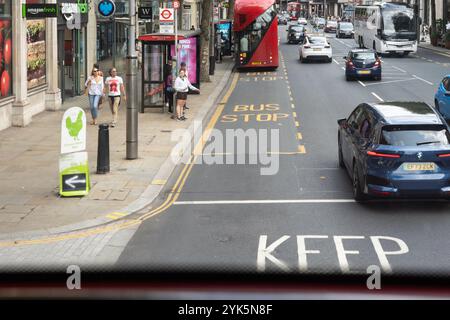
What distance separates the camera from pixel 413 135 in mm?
12203

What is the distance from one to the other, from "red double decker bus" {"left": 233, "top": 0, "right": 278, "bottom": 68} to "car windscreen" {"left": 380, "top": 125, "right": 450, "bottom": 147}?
30.6 m

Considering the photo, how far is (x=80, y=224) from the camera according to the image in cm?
1112

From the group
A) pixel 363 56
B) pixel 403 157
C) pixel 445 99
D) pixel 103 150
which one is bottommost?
pixel 103 150

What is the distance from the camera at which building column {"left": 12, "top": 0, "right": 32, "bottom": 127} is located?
72.1 feet

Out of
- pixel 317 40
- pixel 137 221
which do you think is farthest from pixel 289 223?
pixel 317 40

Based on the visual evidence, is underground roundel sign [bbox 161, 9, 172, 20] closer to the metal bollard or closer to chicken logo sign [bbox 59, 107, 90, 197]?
the metal bollard

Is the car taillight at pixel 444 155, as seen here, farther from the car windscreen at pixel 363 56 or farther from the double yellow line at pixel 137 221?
the car windscreen at pixel 363 56

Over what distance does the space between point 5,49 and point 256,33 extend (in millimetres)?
22835

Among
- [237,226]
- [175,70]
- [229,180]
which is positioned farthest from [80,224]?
[175,70]

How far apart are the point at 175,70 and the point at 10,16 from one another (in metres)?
5.79

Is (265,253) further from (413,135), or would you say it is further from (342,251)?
(413,135)

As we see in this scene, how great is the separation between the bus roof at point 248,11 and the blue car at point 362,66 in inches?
296

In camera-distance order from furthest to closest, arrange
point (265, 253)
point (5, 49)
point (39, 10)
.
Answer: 1. point (5, 49)
2. point (39, 10)
3. point (265, 253)
